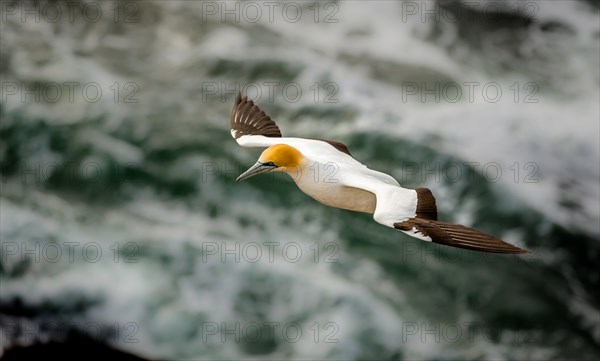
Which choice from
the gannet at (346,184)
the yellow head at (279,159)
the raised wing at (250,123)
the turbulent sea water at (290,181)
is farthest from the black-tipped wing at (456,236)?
the turbulent sea water at (290,181)

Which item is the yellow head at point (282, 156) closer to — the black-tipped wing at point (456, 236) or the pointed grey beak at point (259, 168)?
the pointed grey beak at point (259, 168)

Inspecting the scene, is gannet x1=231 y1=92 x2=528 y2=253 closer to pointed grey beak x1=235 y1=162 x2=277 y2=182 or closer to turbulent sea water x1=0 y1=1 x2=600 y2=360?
pointed grey beak x1=235 y1=162 x2=277 y2=182

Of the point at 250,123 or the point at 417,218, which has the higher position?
the point at 250,123

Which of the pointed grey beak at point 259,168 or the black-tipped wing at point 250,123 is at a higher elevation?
the black-tipped wing at point 250,123

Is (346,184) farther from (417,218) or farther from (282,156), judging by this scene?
(417,218)

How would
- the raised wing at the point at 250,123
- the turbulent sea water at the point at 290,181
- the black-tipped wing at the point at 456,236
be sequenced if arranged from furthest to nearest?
the turbulent sea water at the point at 290,181
the raised wing at the point at 250,123
the black-tipped wing at the point at 456,236

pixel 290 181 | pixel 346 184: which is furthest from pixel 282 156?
pixel 290 181

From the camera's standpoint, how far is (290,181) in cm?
1013

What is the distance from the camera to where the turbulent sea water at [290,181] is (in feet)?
28.0

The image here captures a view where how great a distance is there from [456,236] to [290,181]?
4571mm

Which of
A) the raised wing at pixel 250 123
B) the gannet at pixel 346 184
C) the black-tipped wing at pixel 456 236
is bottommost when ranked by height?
the black-tipped wing at pixel 456 236

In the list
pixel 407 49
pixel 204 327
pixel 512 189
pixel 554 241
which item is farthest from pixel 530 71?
pixel 204 327

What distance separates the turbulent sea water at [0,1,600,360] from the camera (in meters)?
8.52

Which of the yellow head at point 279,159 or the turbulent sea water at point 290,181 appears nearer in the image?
the yellow head at point 279,159
